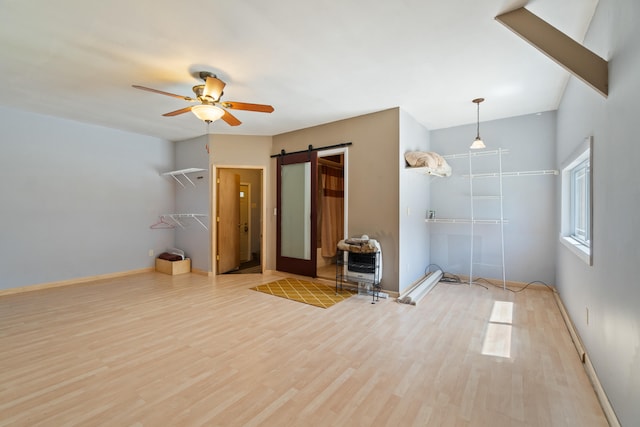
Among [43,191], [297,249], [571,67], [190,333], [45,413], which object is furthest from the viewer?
[297,249]

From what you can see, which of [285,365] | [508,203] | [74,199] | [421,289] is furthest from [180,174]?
[508,203]

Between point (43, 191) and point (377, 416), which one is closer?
point (377, 416)

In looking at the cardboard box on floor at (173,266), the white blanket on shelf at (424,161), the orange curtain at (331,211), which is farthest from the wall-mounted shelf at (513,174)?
the cardboard box on floor at (173,266)

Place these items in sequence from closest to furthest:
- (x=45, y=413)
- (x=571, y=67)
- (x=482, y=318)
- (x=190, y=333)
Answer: (x=45, y=413)
(x=571, y=67)
(x=190, y=333)
(x=482, y=318)

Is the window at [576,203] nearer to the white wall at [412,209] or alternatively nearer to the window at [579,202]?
the window at [579,202]

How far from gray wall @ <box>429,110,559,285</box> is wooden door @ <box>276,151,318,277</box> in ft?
7.49

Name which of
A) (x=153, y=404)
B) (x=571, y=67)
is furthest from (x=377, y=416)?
(x=571, y=67)

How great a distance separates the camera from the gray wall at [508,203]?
165 inches

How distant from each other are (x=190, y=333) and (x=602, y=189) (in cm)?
364

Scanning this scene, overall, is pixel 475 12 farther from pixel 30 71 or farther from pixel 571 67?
pixel 30 71

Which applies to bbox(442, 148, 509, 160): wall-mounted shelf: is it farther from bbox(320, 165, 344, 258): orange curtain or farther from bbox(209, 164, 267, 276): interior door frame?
bbox(209, 164, 267, 276): interior door frame

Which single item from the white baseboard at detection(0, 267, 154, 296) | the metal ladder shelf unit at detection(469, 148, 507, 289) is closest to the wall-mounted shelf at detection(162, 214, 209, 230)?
the white baseboard at detection(0, 267, 154, 296)

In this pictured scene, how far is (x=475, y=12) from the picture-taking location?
205 cm

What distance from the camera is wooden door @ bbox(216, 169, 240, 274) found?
216 inches
